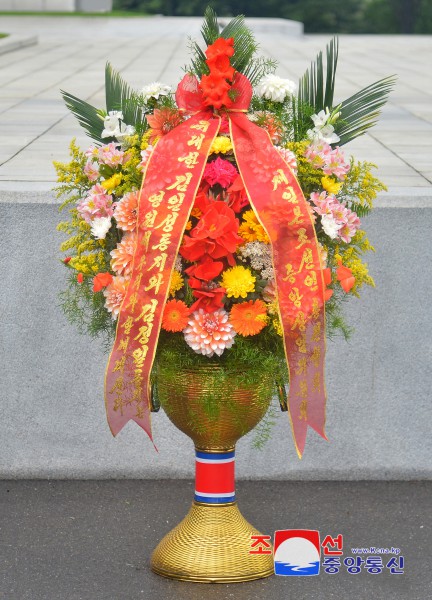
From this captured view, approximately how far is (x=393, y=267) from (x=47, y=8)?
103 ft

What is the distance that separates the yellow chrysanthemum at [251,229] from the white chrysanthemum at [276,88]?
455mm

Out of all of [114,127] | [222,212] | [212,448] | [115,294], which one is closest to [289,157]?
[222,212]

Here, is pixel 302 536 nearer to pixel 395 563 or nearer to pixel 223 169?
pixel 395 563

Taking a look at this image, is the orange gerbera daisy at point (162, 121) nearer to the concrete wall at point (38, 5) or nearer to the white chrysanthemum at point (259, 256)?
the white chrysanthemum at point (259, 256)

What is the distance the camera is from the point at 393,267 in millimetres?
5680

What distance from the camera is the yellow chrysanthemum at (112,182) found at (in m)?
4.14

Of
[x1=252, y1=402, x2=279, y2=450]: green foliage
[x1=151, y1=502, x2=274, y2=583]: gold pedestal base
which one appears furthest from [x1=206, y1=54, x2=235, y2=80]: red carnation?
[x1=151, y1=502, x2=274, y2=583]: gold pedestal base

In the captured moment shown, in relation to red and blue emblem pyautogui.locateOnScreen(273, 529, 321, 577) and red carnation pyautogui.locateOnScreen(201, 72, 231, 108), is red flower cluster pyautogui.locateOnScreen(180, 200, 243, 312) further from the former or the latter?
red and blue emblem pyautogui.locateOnScreen(273, 529, 321, 577)

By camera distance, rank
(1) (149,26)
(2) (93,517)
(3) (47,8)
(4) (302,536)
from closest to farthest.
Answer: (4) (302,536), (2) (93,517), (1) (149,26), (3) (47,8)

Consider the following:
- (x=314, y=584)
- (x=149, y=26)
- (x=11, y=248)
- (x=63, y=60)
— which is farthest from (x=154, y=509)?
(x=149, y=26)

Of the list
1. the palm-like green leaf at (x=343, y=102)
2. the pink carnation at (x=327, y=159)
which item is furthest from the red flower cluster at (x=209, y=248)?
the palm-like green leaf at (x=343, y=102)

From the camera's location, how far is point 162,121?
165 inches

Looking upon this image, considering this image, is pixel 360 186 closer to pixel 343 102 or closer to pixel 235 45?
pixel 343 102

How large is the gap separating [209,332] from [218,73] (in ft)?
2.97
